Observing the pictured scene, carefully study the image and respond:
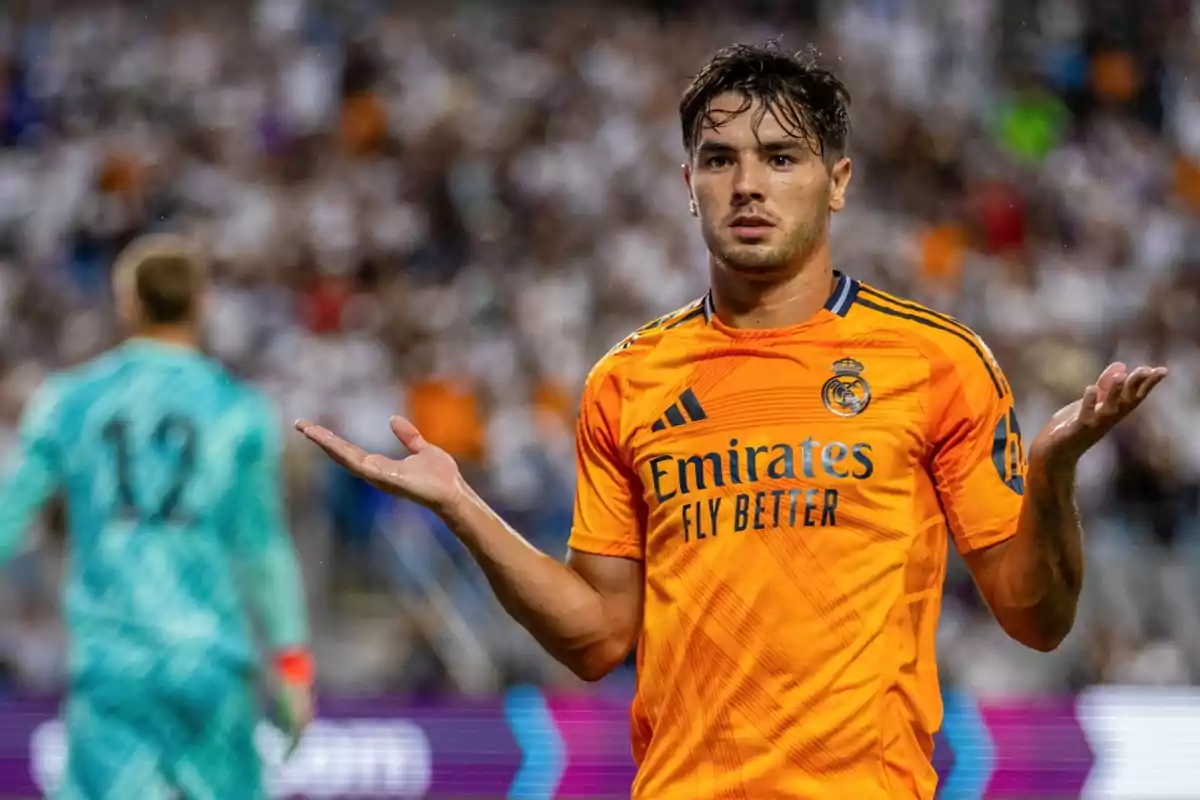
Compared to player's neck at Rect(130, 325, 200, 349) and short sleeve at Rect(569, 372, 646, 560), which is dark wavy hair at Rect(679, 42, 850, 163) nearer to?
short sleeve at Rect(569, 372, 646, 560)

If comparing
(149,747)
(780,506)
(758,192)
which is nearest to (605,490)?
(780,506)

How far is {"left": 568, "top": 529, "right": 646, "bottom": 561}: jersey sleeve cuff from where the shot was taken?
3479 mm

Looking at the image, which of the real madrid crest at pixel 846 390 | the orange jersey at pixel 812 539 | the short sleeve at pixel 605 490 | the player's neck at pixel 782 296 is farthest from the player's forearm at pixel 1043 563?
the short sleeve at pixel 605 490

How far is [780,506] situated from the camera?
10.6 ft

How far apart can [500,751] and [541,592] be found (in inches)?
185

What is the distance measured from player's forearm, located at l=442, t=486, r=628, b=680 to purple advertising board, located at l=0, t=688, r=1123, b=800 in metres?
4.50

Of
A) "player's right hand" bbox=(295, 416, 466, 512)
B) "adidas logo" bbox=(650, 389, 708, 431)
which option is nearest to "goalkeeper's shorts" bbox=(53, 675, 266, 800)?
"player's right hand" bbox=(295, 416, 466, 512)

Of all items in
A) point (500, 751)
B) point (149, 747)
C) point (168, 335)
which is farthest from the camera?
point (500, 751)

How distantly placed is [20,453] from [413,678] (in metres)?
4.73

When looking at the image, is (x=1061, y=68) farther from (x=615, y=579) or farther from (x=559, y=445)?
(x=615, y=579)

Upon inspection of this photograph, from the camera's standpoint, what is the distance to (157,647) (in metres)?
5.16

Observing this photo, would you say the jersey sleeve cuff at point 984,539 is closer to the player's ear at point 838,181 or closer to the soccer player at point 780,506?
the soccer player at point 780,506

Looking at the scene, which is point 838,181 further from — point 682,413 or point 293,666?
point 293,666

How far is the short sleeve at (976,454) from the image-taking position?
3225 millimetres
